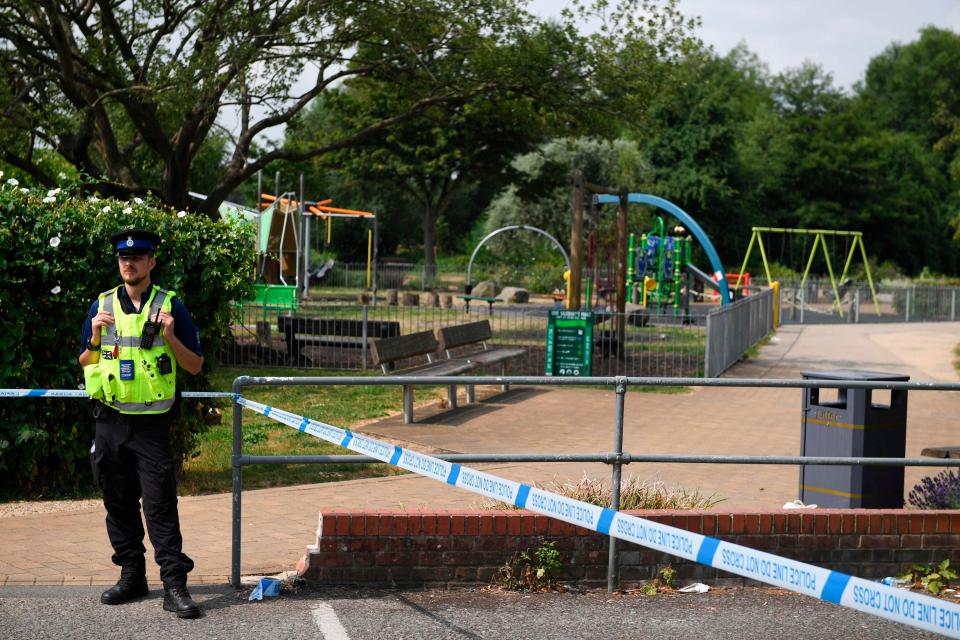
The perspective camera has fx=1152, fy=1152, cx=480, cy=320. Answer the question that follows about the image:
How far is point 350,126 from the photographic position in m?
44.9

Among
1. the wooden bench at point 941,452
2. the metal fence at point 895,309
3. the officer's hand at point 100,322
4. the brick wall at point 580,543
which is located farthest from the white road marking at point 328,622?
the metal fence at point 895,309

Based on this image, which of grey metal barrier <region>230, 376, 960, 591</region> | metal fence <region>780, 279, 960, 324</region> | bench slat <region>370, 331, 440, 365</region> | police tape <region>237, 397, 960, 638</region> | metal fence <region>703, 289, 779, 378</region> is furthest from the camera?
metal fence <region>780, 279, 960, 324</region>

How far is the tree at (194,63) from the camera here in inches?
709

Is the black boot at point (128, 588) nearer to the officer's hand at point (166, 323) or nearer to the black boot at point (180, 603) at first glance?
the black boot at point (180, 603)

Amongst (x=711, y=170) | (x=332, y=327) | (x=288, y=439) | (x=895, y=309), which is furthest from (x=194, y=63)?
(x=711, y=170)

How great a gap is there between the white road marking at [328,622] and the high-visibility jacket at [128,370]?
1.19 meters

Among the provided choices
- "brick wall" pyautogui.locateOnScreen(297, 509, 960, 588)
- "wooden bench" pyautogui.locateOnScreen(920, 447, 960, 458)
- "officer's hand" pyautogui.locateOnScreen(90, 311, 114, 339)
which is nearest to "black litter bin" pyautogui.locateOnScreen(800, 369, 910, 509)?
"brick wall" pyautogui.locateOnScreen(297, 509, 960, 588)

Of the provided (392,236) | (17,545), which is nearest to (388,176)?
→ (392,236)

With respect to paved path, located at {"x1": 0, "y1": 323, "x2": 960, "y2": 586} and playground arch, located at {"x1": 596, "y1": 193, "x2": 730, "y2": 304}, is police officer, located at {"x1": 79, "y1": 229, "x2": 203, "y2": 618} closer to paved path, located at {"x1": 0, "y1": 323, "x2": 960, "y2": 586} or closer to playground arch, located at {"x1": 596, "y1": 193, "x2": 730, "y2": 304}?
paved path, located at {"x1": 0, "y1": 323, "x2": 960, "y2": 586}

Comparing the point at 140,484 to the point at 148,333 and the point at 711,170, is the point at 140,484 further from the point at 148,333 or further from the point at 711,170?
the point at 711,170

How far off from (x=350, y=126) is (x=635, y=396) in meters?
31.8

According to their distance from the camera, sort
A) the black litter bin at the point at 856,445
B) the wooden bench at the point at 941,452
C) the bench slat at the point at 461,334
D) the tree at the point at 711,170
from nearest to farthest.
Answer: the black litter bin at the point at 856,445 < the wooden bench at the point at 941,452 < the bench slat at the point at 461,334 < the tree at the point at 711,170

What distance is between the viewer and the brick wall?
5.74 meters

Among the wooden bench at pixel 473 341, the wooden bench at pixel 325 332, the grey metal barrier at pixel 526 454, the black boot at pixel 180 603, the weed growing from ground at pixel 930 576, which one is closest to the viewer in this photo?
the black boot at pixel 180 603
